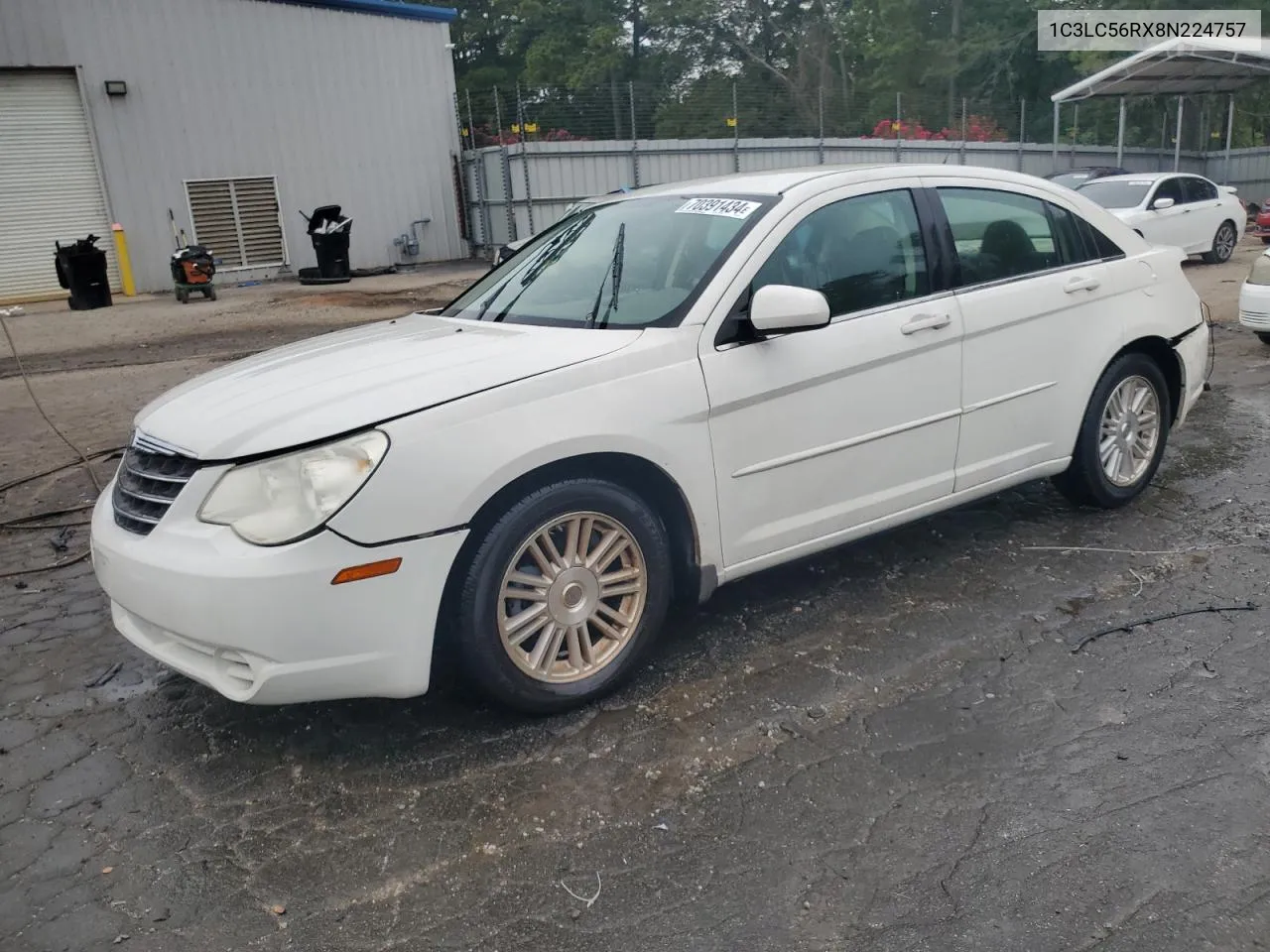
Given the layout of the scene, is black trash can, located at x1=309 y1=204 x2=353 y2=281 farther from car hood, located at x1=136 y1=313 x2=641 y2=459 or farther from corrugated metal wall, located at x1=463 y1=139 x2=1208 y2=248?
car hood, located at x1=136 y1=313 x2=641 y2=459

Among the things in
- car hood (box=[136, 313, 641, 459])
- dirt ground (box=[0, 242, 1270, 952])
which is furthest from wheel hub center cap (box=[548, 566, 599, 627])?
car hood (box=[136, 313, 641, 459])

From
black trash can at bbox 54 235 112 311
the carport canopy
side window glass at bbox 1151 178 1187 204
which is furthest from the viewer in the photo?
the carport canopy

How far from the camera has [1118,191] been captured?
16.5 metres

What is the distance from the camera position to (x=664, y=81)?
48.2 m

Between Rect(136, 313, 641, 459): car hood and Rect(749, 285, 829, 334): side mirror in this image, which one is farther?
Rect(749, 285, 829, 334): side mirror

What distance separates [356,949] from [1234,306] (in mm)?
12821

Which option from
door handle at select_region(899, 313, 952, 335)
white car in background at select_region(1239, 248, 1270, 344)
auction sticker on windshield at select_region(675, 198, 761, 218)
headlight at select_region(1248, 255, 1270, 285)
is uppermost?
auction sticker on windshield at select_region(675, 198, 761, 218)

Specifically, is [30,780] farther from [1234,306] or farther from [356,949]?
[1234,306]

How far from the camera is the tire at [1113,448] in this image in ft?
16.1

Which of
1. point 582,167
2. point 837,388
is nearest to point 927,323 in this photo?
point 837,388

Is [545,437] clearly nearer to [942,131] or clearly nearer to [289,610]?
[289,610]

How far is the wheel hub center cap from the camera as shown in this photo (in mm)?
3391

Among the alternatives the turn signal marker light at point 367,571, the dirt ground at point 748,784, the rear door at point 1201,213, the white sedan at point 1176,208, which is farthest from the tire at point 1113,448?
the rear door at point 1201,213

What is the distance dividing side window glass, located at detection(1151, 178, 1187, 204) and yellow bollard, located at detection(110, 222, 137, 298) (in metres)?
17.5
